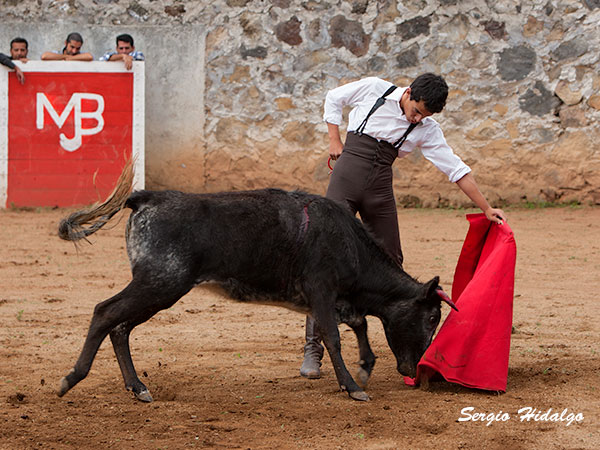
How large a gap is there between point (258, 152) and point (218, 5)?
1.89 m

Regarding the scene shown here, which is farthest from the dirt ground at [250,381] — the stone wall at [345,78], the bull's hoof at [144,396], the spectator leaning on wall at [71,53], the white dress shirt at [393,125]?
the spectator leaning on wall at [71,53]

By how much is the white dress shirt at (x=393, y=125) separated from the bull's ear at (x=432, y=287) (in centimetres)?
65

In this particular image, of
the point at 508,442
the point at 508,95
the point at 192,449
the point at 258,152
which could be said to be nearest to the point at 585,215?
the point at 508,95

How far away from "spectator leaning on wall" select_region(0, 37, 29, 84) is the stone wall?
13.9 inches

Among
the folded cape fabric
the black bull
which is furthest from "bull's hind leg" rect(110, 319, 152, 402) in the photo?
the folded cape fabric

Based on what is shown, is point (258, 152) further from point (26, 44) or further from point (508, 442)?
point (508, 442)

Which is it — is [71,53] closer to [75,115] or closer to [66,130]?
[75,115]

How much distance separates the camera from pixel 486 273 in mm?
4523

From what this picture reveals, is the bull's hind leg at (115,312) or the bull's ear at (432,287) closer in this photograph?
the bull's hind leg at (115,312)

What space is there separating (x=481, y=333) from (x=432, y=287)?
35 centimetres

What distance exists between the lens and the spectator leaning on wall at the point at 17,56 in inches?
406

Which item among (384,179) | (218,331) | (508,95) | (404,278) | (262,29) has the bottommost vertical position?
(218,331)
